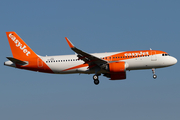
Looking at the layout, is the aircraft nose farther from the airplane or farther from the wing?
the wing

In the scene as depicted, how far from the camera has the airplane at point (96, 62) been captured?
45.7 meters

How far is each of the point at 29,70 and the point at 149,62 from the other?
60.2ft

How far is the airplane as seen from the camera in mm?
45656

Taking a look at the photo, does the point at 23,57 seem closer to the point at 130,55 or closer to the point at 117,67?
the point at 117,67

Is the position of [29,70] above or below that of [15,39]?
below

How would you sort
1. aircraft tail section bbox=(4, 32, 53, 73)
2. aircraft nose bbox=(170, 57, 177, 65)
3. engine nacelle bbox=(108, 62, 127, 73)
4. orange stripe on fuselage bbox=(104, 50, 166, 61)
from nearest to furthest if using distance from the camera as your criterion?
1. engine nacelle bbox=(108, 62, 127, 73)
2. orange stripe on fuselage bbox=(104, 50, 166, 61)
3. aircraft nose bbox=(170, 57, 177, 65)
4. aircraft tail section bbox=(4, 32, 53, 73)

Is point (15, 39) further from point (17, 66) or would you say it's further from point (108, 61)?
point (108, 61)

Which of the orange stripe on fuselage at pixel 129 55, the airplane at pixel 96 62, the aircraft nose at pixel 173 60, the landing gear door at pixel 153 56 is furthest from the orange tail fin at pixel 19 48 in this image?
the aircraft nose at pixel 173 60

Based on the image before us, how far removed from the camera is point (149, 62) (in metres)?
46.2

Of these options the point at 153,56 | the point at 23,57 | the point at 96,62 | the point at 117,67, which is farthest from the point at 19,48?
the point at 153,56

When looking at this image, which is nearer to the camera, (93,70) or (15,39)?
(93,70)

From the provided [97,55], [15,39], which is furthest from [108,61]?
[15,39]

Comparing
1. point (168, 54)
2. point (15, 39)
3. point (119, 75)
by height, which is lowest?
point (119, 75)

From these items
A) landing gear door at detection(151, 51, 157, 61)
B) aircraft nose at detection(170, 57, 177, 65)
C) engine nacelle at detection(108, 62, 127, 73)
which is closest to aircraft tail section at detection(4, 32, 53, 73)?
engine nacelle at detection(108, 62, 127, 73)
